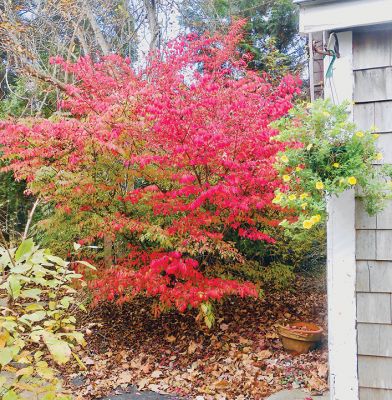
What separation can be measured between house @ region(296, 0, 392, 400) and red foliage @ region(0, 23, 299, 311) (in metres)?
1.75

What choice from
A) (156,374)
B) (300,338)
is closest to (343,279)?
(300,338)

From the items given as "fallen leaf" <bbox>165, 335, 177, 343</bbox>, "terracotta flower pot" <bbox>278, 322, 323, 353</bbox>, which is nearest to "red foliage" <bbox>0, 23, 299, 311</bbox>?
"terracotta flower pot" <bbox>278, 322, 323, 353</bbox>

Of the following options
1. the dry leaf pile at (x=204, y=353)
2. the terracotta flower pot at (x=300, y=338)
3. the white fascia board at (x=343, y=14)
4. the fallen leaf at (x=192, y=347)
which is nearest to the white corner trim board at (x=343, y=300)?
the white fascia board at (x=343, y=14)

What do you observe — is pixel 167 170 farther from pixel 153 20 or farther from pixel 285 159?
pixel 153 20

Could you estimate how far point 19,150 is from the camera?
5.08 meters

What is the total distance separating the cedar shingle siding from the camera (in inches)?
94.7

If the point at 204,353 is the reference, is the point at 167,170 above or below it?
above

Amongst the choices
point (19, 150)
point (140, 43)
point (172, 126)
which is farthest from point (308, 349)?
point (140, 43)

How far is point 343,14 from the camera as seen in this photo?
235 cm

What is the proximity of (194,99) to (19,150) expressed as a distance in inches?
91.6

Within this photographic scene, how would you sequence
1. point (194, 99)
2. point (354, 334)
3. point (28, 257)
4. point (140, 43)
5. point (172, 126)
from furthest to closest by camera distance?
point (140, 43)
point (194, 99)
point (172, 126)
point (354, 334)
point (28, 257)

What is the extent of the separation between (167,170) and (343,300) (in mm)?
2931

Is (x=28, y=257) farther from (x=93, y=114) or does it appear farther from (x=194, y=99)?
(x=93, y=114)

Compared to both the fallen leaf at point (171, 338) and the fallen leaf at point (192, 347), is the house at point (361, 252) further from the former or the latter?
the fallen leaf at point (171, 338)
